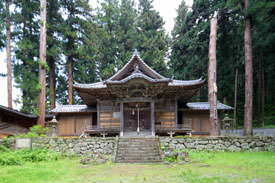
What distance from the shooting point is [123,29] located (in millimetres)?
32281

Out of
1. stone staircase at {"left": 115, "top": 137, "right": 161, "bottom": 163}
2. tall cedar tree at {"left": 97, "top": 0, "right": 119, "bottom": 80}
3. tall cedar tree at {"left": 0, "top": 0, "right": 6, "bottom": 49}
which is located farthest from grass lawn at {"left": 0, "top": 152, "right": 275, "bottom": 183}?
tall cedar tree at {"left": 97, "top": 0, "right": 119, "bottom": 80}

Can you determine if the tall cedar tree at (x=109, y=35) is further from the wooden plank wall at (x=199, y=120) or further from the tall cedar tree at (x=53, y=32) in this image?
the wooden plank wall at (x=199, y=120)

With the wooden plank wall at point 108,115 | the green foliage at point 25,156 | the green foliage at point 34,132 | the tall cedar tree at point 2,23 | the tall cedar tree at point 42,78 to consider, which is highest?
the tall cedar tree at point 2,23

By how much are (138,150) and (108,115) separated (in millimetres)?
6382

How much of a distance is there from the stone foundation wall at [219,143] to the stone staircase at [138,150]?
1.12 m

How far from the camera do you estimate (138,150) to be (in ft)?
41.8

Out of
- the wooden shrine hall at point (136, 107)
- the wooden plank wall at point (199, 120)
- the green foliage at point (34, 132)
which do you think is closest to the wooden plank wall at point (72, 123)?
the wooden shrine hall at point (136, 107)

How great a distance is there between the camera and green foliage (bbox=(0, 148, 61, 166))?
36.5ft

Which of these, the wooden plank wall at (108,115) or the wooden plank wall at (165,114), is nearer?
the wooden plank wall at (165,114)

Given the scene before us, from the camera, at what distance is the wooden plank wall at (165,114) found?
59.1 ft

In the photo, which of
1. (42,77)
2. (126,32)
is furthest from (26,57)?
(126,32)

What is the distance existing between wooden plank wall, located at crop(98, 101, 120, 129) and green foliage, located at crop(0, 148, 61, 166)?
17.4 ft

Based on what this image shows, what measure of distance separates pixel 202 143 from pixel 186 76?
879 inches

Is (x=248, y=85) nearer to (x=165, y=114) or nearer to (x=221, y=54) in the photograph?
(x=165, y=114)
